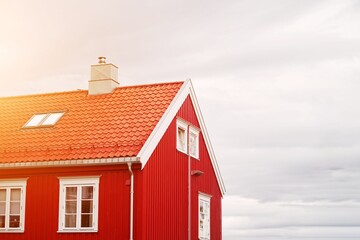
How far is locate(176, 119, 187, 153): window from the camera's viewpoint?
109ft

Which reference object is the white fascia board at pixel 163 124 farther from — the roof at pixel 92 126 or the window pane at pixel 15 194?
the window pane at pixel 15 194

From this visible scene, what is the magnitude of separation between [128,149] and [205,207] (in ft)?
30.5

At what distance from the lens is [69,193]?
29.6 meters

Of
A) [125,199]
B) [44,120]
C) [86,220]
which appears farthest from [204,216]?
[44,120]

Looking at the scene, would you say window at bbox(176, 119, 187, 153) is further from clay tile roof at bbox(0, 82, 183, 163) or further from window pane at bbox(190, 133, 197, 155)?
clay tile roof at bbox(0, 82, 183, 163)

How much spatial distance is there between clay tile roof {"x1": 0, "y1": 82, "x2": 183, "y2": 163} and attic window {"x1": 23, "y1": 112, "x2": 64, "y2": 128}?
285mm

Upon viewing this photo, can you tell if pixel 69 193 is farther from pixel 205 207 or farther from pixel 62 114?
pixel 205 207

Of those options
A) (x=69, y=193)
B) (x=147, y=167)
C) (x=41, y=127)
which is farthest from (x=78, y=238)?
(x=41, y=127)

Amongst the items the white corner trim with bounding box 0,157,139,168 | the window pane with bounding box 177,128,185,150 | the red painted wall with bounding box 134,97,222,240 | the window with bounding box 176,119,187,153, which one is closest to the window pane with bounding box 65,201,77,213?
the white corner trim with bounding box 0,157,139,168

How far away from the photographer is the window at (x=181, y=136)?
109 feet

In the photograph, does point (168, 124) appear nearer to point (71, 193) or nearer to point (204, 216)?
point (71, 193)

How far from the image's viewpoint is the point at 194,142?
3594 cm

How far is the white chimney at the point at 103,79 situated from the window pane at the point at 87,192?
23.5 ft

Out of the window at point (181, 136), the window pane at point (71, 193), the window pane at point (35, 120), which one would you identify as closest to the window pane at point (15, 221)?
the window pane at point (71, 193)
